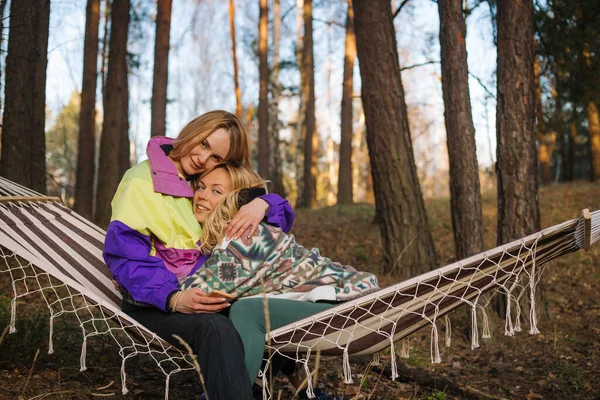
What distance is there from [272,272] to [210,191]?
403mm

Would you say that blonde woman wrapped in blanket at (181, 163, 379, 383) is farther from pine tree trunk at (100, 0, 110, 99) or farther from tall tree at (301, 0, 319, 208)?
pine tree trunk at (100, 0, 110, 99)

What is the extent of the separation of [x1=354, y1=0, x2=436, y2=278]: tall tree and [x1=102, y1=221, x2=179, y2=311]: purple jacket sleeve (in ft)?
8.78

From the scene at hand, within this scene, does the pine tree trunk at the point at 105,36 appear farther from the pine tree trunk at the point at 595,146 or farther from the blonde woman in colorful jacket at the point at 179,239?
the blonde woman in colorful jacket at the point at 179,239

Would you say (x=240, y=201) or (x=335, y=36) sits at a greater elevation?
(x=335, y=36)

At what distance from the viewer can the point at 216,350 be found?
1.64 metres

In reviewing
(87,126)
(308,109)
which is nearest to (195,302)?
(87,126)

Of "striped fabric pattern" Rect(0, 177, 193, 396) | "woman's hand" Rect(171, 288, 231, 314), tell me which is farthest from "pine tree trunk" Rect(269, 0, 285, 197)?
"woman's hand" Rect(171, 288, 231, 314)

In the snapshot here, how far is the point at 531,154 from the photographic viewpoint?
3502mm

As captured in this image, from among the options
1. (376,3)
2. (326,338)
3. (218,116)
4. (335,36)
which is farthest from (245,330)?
(335,36)

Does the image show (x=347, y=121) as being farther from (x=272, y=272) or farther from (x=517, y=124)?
(x=272, y=272)

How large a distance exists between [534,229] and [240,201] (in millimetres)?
2134

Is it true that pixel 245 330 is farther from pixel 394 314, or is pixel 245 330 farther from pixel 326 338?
pixel 394 314

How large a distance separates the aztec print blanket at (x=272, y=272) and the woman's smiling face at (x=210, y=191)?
215 millimetres

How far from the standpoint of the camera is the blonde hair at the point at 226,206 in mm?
2047
